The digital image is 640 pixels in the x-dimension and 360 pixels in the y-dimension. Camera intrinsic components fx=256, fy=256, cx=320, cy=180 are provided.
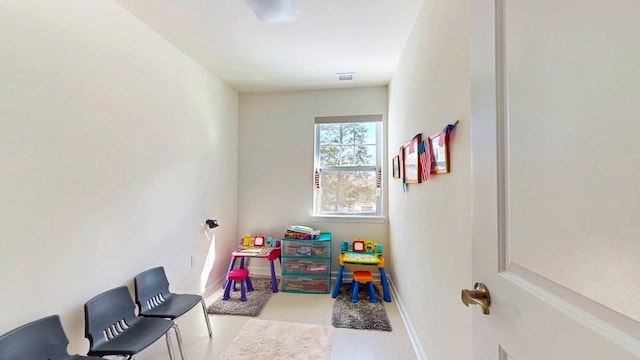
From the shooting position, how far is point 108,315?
5.07 feet

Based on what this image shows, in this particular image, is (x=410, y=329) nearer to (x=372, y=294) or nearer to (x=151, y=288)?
(x=372, y=294)

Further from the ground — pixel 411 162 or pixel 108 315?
pixel 411 162

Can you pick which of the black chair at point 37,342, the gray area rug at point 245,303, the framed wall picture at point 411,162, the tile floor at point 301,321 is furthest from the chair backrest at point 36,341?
the framed wall picture at point 411,162

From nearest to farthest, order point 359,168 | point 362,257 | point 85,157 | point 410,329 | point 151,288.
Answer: point 85,157 → point 151,288 → point 410,329 → point 362,257 → point 359,168

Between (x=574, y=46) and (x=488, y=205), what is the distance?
394mm

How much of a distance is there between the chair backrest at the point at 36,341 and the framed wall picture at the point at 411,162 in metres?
2.24

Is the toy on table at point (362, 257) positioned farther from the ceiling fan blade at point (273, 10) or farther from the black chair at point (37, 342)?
the ceiling fan blade at point (273, 10)

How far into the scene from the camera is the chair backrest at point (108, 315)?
4.69 ft

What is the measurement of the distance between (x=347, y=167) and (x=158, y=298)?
8.01 ft

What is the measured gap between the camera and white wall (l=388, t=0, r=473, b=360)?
3.77 ft

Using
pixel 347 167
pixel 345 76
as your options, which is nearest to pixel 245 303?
pixel 347 167

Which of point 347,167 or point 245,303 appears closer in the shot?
point 245,303

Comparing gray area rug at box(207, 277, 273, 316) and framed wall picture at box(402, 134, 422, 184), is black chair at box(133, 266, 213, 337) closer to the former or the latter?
gray area rug at box(207, 277, 273, 316)

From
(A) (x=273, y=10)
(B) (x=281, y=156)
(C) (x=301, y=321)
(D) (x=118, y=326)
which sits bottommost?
(C) (x=301, y=321)
